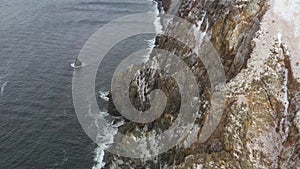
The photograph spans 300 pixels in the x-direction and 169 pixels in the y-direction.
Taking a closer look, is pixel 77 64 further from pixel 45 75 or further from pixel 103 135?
pixel 103 135

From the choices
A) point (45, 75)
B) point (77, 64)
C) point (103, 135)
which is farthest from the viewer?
point (77, 64)

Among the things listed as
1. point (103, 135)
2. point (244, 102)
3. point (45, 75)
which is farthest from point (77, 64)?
point (244, 102)

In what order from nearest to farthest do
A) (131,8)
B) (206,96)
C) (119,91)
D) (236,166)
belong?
1. (236,166)
2. (206,96)
3. (119,91)
4. (131,8)

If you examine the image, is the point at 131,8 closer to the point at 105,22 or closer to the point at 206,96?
the point at 105,22

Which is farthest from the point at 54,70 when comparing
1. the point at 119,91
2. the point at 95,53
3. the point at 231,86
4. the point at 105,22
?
the point at 231,86

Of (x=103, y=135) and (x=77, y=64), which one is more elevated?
(x=77, y=64)

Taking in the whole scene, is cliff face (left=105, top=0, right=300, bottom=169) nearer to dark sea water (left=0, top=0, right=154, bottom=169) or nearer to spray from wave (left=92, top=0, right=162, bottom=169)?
spray from wave (left=92, top=0, right=162, bottom=169)

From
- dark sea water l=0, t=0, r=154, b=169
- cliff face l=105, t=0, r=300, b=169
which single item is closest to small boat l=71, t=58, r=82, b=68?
dark sea water l=0, t=0, r=154, b=169

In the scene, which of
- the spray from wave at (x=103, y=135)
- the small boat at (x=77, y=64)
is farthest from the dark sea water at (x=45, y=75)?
the small boat at (x=77, y=64)
